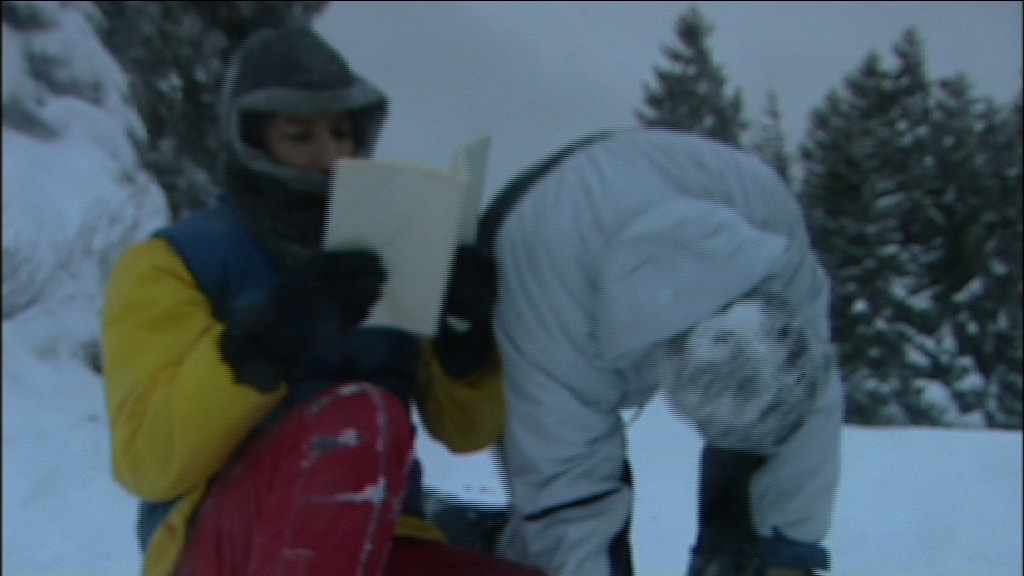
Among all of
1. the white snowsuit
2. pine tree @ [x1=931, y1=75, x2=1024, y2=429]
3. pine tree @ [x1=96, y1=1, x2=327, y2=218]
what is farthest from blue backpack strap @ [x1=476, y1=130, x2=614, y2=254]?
pine tree @ [x1=931, y1=75, x2=1024, y2=429]

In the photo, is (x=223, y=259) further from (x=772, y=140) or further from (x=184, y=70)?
(x=772, y=140)

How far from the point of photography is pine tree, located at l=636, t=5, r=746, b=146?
2505 centimetres

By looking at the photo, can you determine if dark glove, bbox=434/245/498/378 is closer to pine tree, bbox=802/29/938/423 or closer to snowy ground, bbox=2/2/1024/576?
snowy ground, bbox=2/2/1024/576

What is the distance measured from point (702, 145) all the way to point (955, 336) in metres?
22.0

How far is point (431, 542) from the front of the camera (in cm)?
180

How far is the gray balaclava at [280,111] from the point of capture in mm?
1659

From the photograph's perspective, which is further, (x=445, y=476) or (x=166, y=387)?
(x=445, y=476)

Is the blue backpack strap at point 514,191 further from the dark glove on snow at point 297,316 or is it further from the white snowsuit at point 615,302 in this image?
the dark glove on snow at point 297,316

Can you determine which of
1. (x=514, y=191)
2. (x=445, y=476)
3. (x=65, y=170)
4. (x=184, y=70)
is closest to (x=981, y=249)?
(x=65, y=170)

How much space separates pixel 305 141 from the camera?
5.60 ft

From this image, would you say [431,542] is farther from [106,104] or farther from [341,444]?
[106,104]

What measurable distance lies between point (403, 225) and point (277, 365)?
0.85 feet

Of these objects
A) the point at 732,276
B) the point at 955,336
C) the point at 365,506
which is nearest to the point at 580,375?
the point at 732,276

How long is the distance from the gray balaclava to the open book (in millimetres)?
158
